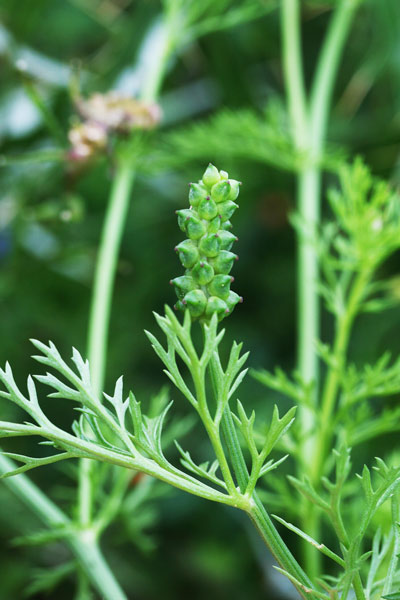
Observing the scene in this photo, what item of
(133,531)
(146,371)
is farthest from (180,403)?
(133,531)

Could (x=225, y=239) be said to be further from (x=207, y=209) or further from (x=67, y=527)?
(x=67, y=527)

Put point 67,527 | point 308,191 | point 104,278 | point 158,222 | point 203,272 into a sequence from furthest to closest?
point 158,222
point 308,191
point 104,278
point 67,527
point 203,272

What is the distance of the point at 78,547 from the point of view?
0.41m

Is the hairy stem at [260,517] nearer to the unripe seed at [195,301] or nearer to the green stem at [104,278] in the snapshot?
the unripe seed at [195,301]

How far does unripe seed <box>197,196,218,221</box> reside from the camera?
0.22m

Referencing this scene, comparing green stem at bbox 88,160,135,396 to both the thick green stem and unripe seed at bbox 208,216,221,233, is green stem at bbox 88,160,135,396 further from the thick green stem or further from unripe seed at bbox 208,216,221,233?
unripe seed at bbox 208,216,221,233

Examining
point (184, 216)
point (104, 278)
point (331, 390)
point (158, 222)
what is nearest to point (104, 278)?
point (104, 278)

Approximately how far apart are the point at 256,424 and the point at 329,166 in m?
0.27

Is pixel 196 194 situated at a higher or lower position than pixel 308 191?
lower

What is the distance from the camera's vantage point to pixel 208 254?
22 cm

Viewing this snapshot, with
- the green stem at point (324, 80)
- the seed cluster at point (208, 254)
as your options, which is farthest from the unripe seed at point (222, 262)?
the green stem at point (324, 80)

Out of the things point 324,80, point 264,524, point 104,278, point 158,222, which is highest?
point 158,222

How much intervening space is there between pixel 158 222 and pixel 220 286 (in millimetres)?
769

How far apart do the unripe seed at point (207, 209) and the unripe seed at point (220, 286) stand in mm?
19
